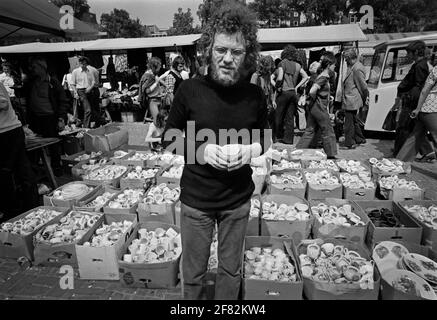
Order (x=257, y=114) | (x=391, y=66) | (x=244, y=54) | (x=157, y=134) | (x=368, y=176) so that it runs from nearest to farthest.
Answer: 1. (x=244, y=54)
2. (x=257, y=114)
3. (x=368, y=176)
4. (x=157, y=134)
5. (x=391, y=66)

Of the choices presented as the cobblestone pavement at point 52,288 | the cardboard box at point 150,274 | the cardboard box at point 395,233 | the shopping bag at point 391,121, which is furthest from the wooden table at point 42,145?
the shopping bag at point 391,121

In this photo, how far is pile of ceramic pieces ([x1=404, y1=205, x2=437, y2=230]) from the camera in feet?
10.5

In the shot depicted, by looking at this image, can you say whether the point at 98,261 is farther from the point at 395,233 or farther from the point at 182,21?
the point at 182,21

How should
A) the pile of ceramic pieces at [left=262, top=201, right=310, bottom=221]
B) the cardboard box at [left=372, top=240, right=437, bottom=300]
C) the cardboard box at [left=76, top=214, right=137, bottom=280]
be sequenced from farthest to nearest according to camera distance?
the pile of ceramic pieces at [left=262, top=201, right=310, bottom=221] < the cardboard box at [left=76, top=214, right=137, bottom=280] < the cardboard box at [left=372, top=240, right=437, bottom=300]

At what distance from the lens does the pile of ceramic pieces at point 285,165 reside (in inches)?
184

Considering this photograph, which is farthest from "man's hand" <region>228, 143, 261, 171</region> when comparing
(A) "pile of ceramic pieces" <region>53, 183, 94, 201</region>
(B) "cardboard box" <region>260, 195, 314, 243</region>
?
(A) "pile of ceramic pieces" <region>53, 183, 94, 201</region>

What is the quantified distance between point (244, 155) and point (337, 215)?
2.16m

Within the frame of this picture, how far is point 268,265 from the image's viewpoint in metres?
2.67

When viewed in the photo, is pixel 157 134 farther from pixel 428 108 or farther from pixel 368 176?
pixel 428 108

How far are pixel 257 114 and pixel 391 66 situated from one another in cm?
715

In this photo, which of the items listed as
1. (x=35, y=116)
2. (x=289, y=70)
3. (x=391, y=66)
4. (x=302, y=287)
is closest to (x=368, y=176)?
(x=302, y=287)

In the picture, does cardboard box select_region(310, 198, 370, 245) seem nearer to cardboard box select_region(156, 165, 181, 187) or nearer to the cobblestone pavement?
the cobblestone pavement

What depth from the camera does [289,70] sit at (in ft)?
21.7

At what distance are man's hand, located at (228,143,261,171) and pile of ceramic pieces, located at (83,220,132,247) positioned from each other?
1.71 meters
